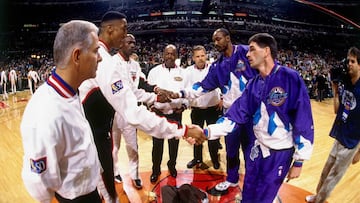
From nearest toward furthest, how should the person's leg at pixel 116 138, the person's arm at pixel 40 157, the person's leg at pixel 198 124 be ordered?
the person's arm at pixel 40 157, the person's leg at pixel 116 138, the person's leg at pixel 198 124

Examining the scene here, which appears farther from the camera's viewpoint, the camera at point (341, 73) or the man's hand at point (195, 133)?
the camera at point (341, 73)

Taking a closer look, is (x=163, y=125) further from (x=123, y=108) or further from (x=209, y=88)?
(x=209, y=88)

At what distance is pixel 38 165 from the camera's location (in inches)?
51.8

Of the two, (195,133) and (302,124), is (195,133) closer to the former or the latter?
(195,133)

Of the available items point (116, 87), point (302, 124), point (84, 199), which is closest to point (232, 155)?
point (302, 124)

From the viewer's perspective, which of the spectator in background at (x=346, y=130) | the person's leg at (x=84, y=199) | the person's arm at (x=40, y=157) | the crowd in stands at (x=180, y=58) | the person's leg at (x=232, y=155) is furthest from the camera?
the crowd in stands at (x=180, y=58)

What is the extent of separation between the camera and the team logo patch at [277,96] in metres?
2.32

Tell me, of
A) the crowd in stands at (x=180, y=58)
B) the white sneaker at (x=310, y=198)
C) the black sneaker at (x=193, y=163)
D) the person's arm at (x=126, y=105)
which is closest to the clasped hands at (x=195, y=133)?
the person's arm at (x=126, y=105)

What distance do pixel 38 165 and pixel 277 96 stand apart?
1.80 m

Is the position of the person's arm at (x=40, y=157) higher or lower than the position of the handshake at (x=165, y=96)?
higher

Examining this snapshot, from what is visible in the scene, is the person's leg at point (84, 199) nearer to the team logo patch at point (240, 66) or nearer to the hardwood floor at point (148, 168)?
the hardwood floor at point (148, 168)

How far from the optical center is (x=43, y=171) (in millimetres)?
1331

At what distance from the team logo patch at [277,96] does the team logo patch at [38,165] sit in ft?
5.73

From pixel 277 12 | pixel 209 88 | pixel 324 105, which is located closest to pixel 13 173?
pixel 209 88
